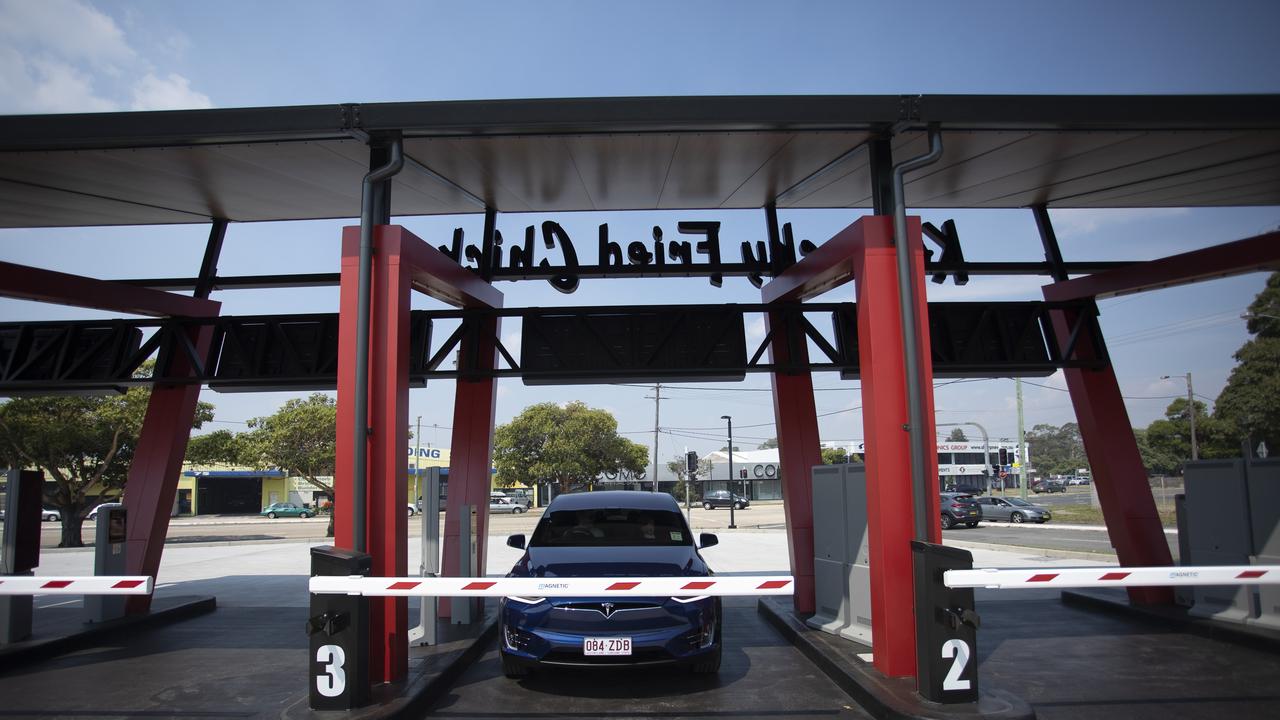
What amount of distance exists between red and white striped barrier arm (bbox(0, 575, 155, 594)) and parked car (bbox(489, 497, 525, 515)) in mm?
45125

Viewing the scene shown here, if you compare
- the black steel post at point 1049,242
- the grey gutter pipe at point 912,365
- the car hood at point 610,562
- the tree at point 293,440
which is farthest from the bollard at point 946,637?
the tree at point 293,440

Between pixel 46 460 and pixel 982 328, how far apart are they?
1124 inches

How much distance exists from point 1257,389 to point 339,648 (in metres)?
39.0

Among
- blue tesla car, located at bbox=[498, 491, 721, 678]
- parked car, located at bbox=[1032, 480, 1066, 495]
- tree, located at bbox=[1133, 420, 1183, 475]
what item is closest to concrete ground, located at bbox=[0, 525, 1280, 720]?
blue tesla car, located at bbox=[498, 491, 721, 678]

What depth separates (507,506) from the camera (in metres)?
52.6

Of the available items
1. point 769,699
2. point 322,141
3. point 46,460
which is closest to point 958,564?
point 769,699

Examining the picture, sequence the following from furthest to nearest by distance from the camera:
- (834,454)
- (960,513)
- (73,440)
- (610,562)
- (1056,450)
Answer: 1. (1056,450)
2. (834,454)
3. (960,513)
4. (73,440)
5. (610,562)

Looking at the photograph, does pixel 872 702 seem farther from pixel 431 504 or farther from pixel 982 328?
pixel 982 328

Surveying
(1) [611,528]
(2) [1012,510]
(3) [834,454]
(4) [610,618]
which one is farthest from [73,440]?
(3) [834,454]

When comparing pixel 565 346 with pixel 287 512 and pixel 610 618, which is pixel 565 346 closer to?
pixel 610 618

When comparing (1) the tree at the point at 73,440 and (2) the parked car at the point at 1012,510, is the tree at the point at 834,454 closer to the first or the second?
(2) the parked car at the point at 1012,510

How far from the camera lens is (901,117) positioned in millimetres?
6340

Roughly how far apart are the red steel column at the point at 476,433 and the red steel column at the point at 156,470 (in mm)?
3363

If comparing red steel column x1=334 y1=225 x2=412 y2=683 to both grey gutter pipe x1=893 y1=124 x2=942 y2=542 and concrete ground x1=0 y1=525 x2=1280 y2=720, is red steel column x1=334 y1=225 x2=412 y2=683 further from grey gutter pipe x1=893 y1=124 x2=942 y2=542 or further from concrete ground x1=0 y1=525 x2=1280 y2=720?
grey gutter pipe x1=893 y1=124 x2=942 y2=542
